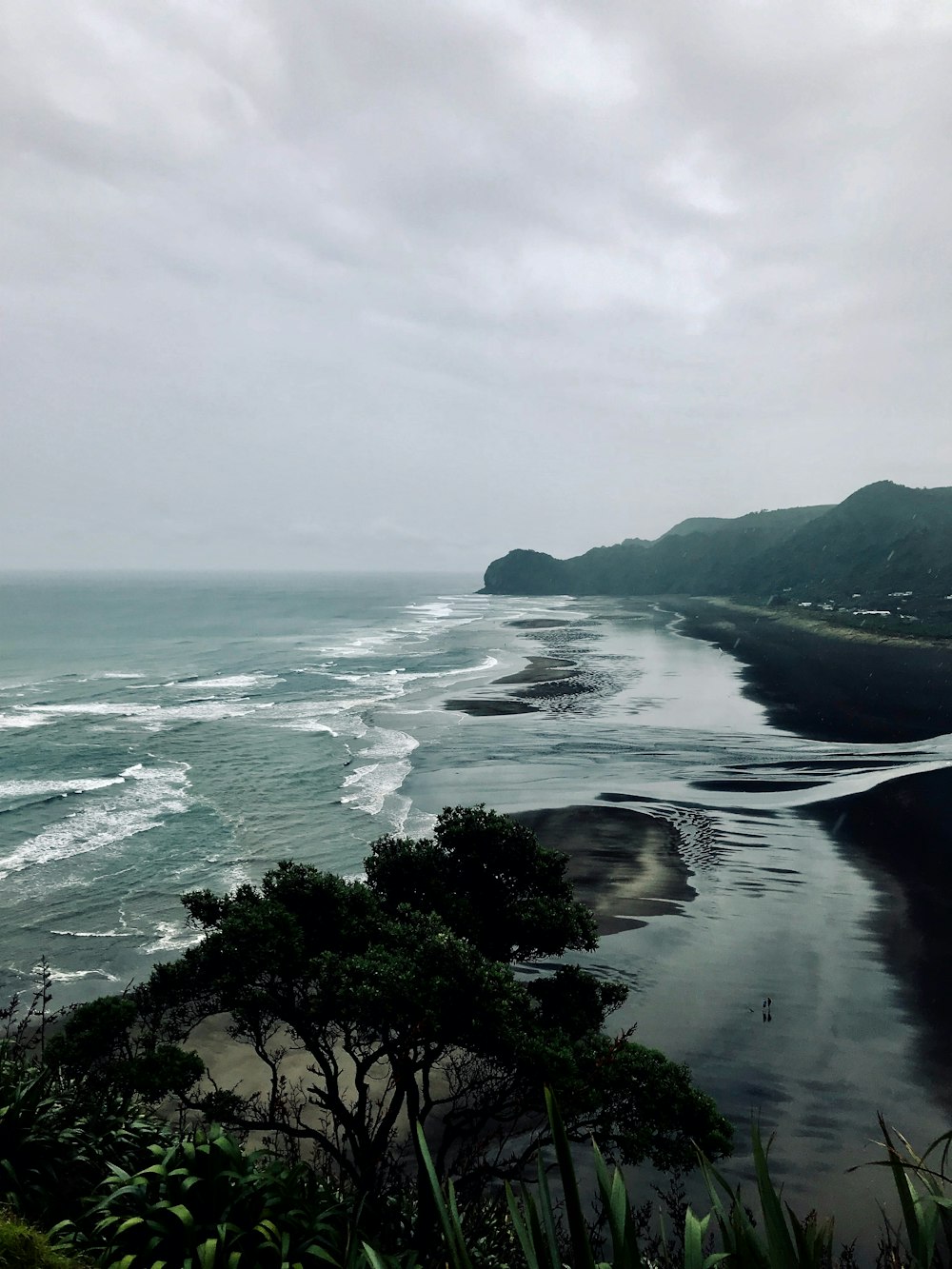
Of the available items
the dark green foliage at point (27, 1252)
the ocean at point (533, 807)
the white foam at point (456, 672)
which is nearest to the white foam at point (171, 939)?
the ocean at point (533, 807)

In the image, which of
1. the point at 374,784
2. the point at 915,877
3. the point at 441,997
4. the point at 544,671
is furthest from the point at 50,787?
the point at 544,671

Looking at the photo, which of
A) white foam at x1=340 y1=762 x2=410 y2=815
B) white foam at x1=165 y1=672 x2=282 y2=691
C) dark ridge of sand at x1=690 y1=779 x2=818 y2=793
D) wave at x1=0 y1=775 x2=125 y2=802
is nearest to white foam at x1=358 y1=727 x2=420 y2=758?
white foam at x1=340 y1=762 x2=410 y2=815

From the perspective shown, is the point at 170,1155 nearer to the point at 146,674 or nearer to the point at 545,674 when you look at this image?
the point at 545,674

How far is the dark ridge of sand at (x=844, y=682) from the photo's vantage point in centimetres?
4884

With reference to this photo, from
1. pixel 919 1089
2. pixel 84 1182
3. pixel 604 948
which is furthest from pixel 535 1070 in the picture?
pixel 604 948

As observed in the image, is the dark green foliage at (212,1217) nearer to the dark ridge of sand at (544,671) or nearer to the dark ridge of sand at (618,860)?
the dark ridge of sand at (618,860)

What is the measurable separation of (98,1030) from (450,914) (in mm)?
5341

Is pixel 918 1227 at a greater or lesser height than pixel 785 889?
greater

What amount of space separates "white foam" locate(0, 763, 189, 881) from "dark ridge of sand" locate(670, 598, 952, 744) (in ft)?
122

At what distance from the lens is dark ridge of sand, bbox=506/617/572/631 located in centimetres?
12300

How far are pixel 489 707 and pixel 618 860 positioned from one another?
2809 cm

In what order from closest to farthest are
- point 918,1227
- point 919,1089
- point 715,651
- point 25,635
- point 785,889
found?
1. point 918,1227
2. point 919,1089
3. point 785,889
4. point 715,651
5. point 25,635

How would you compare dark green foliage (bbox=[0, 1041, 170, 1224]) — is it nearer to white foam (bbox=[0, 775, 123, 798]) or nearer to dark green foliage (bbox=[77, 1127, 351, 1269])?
dark green foliage (bbox=[77, 1127, 351, 1269])

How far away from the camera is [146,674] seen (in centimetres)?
7400
